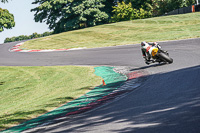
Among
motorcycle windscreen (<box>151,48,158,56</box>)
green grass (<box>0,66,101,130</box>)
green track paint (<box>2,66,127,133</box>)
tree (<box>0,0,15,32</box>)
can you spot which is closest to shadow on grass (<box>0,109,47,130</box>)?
green grass (<box>0,66,101,130</box>)

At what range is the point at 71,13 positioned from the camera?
51562mm

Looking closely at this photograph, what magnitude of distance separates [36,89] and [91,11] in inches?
1553

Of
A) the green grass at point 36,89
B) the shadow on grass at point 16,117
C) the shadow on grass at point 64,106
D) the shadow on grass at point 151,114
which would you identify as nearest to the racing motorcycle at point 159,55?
the green grass at point 36,89

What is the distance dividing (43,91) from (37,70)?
621 cm

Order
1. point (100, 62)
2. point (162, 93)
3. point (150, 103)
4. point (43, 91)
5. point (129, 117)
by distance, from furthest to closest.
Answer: point (100, 62)
point (43, 91)
point (162, 93)
point (150, 103)
point (129, 117)

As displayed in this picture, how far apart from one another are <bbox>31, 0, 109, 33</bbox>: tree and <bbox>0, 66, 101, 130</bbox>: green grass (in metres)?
33.2

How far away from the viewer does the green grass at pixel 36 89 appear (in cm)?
848

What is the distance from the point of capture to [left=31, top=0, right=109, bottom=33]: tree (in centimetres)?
5044

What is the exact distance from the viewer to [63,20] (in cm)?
5509

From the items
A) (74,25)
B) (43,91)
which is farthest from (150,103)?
(74,25)

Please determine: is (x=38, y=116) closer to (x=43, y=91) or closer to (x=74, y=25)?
(x=43, y=91)

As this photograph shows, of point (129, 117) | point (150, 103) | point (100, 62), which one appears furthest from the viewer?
point (100, 62)

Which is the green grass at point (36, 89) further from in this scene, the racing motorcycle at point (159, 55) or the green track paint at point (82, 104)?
the racing motorcycle at point (159, 55)

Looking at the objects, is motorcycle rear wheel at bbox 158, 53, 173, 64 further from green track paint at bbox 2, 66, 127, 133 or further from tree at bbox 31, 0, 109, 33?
tree at bbox 31, 0, 109, 33
